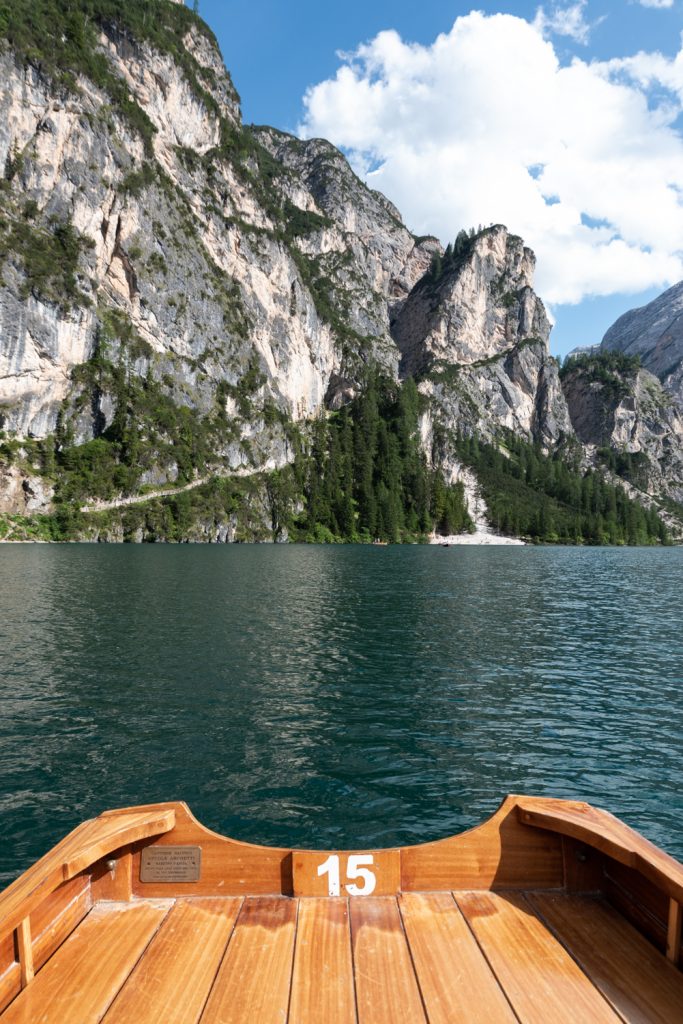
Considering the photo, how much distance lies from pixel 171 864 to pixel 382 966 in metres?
2.60

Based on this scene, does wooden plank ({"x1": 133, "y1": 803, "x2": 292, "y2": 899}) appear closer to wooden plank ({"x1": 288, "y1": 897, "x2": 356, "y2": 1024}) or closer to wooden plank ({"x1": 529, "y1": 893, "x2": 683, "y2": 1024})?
wooden plank ({"x1": 288, "y1": 897, "x2": 356, "y2": 1024})

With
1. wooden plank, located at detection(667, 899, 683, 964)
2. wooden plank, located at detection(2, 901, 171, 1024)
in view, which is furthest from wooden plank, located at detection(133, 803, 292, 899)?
wooden plank, located at detection(667, 899, 683, 964)

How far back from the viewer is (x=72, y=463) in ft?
469

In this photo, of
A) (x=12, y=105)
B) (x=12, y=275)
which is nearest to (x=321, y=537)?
(x=12, y=275)

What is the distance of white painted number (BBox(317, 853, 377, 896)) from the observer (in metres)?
6.07

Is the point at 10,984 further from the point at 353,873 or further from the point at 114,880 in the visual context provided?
the point at 353,873

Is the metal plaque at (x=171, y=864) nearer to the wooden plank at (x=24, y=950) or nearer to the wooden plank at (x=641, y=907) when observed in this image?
the wooden plank at (x=24, y=950)

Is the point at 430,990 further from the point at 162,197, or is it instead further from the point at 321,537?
the point at 162,197

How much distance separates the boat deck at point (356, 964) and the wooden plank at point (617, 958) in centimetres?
1

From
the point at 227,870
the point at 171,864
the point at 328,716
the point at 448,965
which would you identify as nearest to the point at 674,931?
the point at 448,965

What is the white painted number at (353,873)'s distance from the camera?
239 inches

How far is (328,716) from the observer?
61.4 ft

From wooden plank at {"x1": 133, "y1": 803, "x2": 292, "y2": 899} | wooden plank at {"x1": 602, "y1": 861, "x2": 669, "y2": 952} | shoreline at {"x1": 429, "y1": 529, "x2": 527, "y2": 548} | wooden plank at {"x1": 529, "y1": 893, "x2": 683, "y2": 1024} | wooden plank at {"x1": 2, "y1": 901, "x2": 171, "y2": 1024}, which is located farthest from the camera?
shoreline at {"x1": 429, "y1": 529, "x2": 527, "y2": 548}

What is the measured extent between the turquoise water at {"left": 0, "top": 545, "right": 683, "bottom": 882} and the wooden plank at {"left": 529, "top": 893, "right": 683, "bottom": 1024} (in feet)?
19.7
